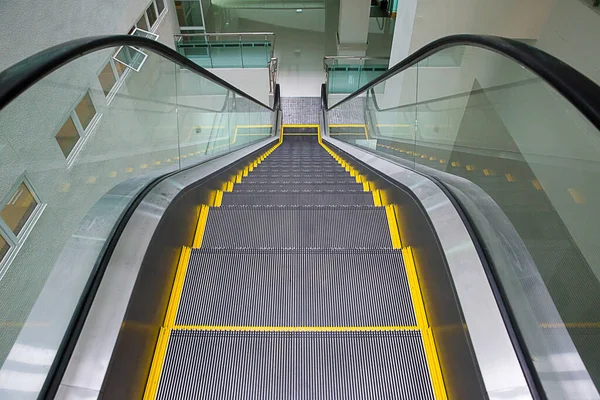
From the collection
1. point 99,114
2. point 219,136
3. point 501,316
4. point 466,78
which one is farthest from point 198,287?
point 219,136

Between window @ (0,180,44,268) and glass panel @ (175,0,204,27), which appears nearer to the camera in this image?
window @ (0,180,44,268)

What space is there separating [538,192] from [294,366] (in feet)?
3.59

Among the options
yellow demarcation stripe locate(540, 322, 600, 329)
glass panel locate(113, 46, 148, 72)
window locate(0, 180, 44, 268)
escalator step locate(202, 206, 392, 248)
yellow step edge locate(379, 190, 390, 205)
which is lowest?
yellow demarcation stripe locate(540, 322, 600, 329)

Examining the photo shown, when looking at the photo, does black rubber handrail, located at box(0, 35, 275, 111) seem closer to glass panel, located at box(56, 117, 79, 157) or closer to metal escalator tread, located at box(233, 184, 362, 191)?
glass panel, located at box(56, 117, 79, 157)

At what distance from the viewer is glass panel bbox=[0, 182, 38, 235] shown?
4.09ft

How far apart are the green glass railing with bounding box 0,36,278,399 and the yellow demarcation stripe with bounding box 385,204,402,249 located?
1.42m

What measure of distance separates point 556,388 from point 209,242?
1.74 meters

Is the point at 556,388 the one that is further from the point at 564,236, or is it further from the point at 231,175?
the point at 231,175

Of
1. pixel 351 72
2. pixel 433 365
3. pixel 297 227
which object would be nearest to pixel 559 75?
pixel 433 365

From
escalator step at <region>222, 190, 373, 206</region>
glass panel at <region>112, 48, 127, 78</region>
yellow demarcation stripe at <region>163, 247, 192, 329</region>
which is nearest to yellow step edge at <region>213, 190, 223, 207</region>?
escalator step at <region>222, 190, 373, 206</region>

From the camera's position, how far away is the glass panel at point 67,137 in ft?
6.10

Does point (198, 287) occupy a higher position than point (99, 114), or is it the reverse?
point (99, 114)

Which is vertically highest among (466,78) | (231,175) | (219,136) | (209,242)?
(219,136)

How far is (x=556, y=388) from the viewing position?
3.54 ft
